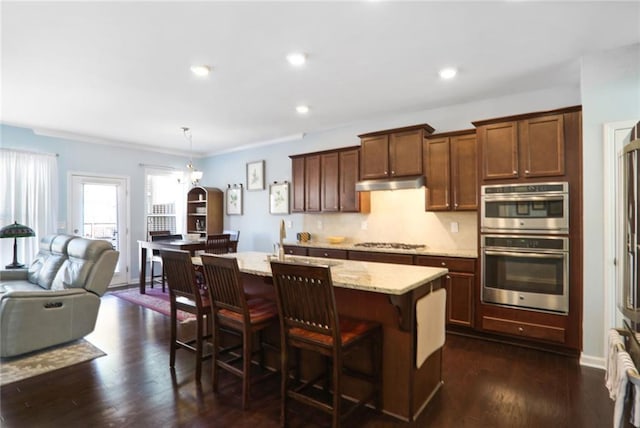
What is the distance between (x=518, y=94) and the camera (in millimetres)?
3893

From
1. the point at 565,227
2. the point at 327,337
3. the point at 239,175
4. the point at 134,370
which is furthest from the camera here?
the point at 239,175

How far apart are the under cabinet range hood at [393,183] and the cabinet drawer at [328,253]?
886 millimetres

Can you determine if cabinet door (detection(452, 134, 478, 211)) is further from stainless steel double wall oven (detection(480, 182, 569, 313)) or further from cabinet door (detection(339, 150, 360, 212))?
cabinet door (detection(339, 150, 360, 212))

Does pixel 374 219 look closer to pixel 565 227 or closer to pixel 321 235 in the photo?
pixel 321 235

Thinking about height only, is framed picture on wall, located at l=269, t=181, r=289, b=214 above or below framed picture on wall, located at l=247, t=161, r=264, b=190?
below

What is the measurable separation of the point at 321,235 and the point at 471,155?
2573 mm

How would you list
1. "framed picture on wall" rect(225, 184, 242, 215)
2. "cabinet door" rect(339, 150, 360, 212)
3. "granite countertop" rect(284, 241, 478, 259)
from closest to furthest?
"granite countertop" rect(284, 241, 478, 259), "cabinet door" rect(339, 150, 360, 212), "framed picture on wall" rect(225, 184, 242, 215)

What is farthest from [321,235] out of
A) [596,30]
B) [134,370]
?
[596,30]

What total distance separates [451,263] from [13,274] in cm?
538

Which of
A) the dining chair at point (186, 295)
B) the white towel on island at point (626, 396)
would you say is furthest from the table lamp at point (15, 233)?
the white towel on island at point (626, 396)

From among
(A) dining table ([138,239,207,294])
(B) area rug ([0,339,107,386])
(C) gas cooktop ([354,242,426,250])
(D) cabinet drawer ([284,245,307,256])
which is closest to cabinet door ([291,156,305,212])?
(D) cabinet drawer ([284,245,307,256])

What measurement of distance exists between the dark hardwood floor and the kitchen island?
12 cm

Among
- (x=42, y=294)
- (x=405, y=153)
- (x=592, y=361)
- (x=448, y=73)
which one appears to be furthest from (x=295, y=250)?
(x=592, y=361)

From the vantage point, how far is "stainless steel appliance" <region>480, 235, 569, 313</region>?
3197 millimetres
